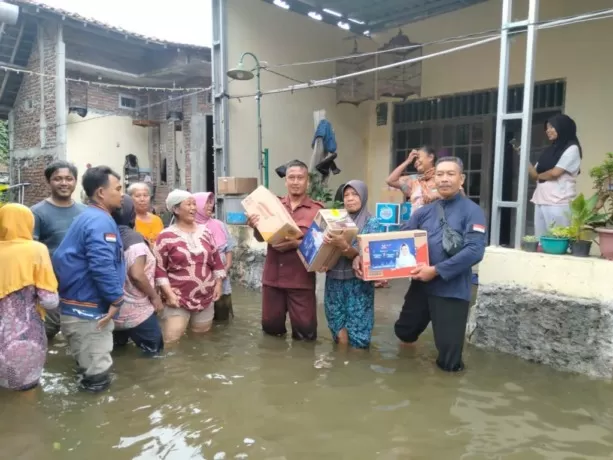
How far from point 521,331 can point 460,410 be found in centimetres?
116

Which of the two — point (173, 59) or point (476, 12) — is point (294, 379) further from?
point (173, 59)

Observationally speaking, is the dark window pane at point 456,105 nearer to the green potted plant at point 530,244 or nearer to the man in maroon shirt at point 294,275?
the green potted plant at point 530,244

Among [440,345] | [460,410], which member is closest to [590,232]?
[440,345]

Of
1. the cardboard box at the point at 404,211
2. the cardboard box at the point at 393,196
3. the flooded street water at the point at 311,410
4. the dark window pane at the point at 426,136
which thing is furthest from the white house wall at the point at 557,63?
the flooded street water at the point at 311,410

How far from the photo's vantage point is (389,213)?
7.20 meters

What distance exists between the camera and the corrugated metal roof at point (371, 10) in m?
7.76

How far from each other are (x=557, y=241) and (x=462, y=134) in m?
4.65

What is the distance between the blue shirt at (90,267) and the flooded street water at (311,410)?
2.14 ft

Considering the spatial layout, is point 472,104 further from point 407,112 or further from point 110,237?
point 110,237

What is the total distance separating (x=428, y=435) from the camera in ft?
9.06

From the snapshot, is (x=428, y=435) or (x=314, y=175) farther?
(x=314, y=175)

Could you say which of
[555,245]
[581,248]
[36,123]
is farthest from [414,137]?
[36,123]

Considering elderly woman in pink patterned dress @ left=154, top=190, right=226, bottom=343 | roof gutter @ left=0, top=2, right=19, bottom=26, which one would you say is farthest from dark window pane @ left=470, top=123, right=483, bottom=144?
roof gutter @ left=0, top=2, right=19, bottom=26

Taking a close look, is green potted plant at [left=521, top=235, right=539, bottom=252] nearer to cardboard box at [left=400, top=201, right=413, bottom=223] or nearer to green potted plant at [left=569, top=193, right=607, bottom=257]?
green potted plant at [left=569, top=193, right=607, bottom=257]
